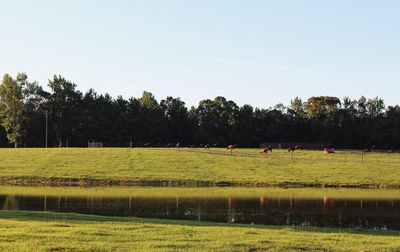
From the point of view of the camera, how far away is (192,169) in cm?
6981

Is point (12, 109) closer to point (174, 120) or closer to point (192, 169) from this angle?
point (174, 120)

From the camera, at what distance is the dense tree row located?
125 meters

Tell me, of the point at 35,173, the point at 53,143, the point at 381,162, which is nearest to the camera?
the point at 35,173

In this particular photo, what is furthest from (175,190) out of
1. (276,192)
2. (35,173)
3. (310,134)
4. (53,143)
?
(310,134)

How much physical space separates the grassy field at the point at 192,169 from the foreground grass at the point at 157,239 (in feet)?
131

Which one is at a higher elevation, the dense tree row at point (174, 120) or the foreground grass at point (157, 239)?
the dense tree row at point (174, 120)

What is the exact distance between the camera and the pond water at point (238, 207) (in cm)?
3222

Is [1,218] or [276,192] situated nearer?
[1,218]

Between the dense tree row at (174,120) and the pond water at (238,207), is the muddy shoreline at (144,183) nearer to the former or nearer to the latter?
the pond water at (238,207)

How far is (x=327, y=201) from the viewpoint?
44.4 m

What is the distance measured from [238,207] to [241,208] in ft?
2.03

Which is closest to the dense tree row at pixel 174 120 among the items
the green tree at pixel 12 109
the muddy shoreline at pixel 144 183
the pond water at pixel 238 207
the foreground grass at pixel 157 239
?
the green tree at pixel 12 109

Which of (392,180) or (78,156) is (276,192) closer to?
(392,180)

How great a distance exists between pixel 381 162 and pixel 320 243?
59.8 meters
